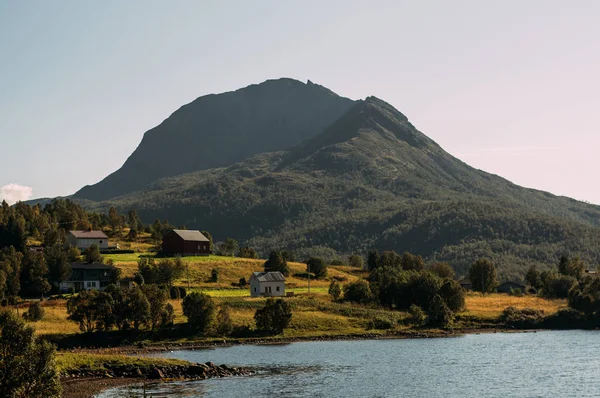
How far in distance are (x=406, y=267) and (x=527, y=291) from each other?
30.8 m

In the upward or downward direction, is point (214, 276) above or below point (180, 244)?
below

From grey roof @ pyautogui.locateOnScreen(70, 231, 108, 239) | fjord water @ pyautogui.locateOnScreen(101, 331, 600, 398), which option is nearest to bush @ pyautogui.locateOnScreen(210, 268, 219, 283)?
grey roof @ pyautogui.locateOnScreen(70, 231, 108, 239)

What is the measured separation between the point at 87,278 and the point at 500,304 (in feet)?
260

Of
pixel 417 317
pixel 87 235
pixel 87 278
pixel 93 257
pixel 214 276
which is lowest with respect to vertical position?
pixel 417 317

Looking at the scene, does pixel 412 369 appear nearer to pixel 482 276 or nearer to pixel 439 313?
pixel 439 313

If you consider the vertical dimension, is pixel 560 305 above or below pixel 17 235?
below

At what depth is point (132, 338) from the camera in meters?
102

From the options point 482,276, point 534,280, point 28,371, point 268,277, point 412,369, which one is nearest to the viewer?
point 28,371

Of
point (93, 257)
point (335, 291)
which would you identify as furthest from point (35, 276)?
point (335, 291)

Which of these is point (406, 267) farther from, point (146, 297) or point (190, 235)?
point (146, 297)

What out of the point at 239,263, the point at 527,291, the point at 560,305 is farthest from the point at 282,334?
the point at 527,291

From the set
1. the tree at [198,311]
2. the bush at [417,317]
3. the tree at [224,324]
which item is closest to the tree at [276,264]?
the bush at [417,317]

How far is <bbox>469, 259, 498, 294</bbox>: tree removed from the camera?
559 ft

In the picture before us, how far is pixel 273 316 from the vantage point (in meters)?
112
